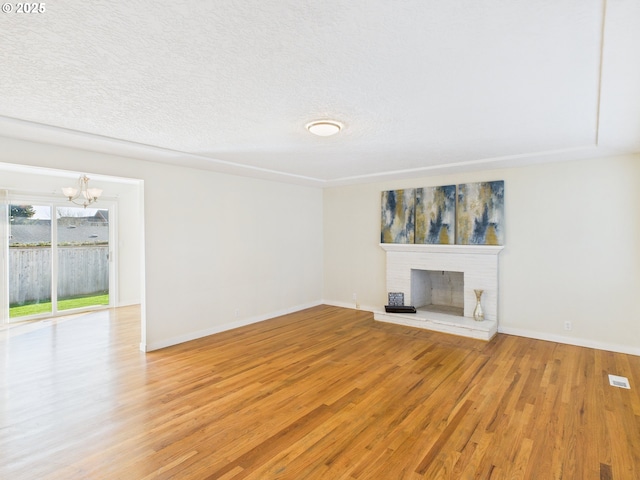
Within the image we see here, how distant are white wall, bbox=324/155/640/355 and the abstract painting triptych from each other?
167 mm

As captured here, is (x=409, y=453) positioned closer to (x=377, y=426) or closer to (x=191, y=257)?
(x=377, y=426)

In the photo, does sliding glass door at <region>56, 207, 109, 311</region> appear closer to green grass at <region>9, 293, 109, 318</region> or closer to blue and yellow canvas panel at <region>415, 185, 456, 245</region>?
green grass at <region>9, 293, 109, 318</region>

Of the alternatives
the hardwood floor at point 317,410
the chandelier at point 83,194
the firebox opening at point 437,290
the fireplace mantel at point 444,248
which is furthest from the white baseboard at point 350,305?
the chandelier at point 83,194

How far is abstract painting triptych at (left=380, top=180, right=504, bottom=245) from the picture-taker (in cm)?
493

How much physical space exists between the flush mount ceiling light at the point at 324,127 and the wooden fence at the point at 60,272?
Answer: 19.0 feet

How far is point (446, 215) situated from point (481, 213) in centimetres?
53

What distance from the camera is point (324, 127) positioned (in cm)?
303

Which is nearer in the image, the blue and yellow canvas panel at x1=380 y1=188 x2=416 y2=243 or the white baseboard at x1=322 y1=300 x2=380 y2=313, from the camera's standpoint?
the blue and yellow canvas panel at x1=380 y1=188 x2=416 y2=243

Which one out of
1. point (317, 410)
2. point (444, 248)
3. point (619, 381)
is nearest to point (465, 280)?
point (444, 248)

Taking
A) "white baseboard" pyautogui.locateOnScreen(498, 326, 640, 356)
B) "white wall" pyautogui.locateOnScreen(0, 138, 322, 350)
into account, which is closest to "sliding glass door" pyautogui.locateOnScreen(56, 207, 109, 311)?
"white wall" pyautogui.locateOnScreen(0, 138, 322, 350)

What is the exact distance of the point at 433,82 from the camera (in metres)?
2.27

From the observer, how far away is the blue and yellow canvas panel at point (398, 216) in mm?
5770

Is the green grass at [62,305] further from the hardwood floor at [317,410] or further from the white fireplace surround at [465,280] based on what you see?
the white fireplace surround at [465,280]

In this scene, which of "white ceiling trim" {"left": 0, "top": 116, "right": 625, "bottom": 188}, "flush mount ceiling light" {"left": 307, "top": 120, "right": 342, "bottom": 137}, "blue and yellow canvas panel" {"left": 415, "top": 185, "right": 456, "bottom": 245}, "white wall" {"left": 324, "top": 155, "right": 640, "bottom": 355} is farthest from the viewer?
"blue and yellow canvas panel" {"left": 415, "top": 185, "right": 456, "bottom": 245}
